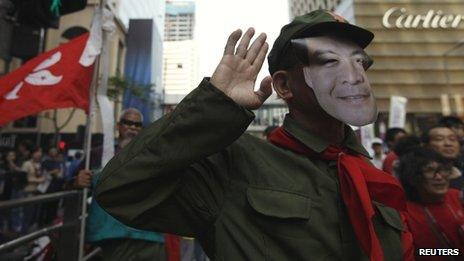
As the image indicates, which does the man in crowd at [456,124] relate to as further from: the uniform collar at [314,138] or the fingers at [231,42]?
the fingers at [231,42]

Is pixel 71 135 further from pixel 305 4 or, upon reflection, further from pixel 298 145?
pixel 305 4

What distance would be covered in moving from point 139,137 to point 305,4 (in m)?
50.2

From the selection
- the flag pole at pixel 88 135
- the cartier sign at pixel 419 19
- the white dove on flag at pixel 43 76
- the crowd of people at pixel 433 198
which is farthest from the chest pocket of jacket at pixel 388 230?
the cartier sign at pixel 419 19

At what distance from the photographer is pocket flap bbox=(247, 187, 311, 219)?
1.12 metres

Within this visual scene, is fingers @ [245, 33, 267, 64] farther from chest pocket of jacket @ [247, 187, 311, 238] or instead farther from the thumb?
chest pocket of jacket @ [247, 187, 311, 238]

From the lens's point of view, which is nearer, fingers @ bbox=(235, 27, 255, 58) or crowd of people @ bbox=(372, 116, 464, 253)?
fingers @ bbox=(235, 27, 255, 58)

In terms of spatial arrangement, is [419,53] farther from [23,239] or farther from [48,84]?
[23,239]

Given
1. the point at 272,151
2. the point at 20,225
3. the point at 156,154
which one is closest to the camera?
the point at 156,154

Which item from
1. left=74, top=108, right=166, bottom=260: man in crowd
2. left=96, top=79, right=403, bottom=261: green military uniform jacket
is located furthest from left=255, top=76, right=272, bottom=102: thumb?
left=74, top=108, right=166, bottom=260: man in crowd

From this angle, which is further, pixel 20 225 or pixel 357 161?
pixel 20 225

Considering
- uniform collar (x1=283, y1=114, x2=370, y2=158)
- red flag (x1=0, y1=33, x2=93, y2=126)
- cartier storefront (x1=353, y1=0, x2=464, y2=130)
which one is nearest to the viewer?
uniform collar (x1=283, y1=114, x2=370, y2=158)

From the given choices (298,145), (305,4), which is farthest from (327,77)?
(305,4)

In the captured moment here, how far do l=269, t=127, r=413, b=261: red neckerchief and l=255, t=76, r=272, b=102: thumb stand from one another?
0.20 meters

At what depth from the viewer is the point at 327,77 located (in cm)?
129
